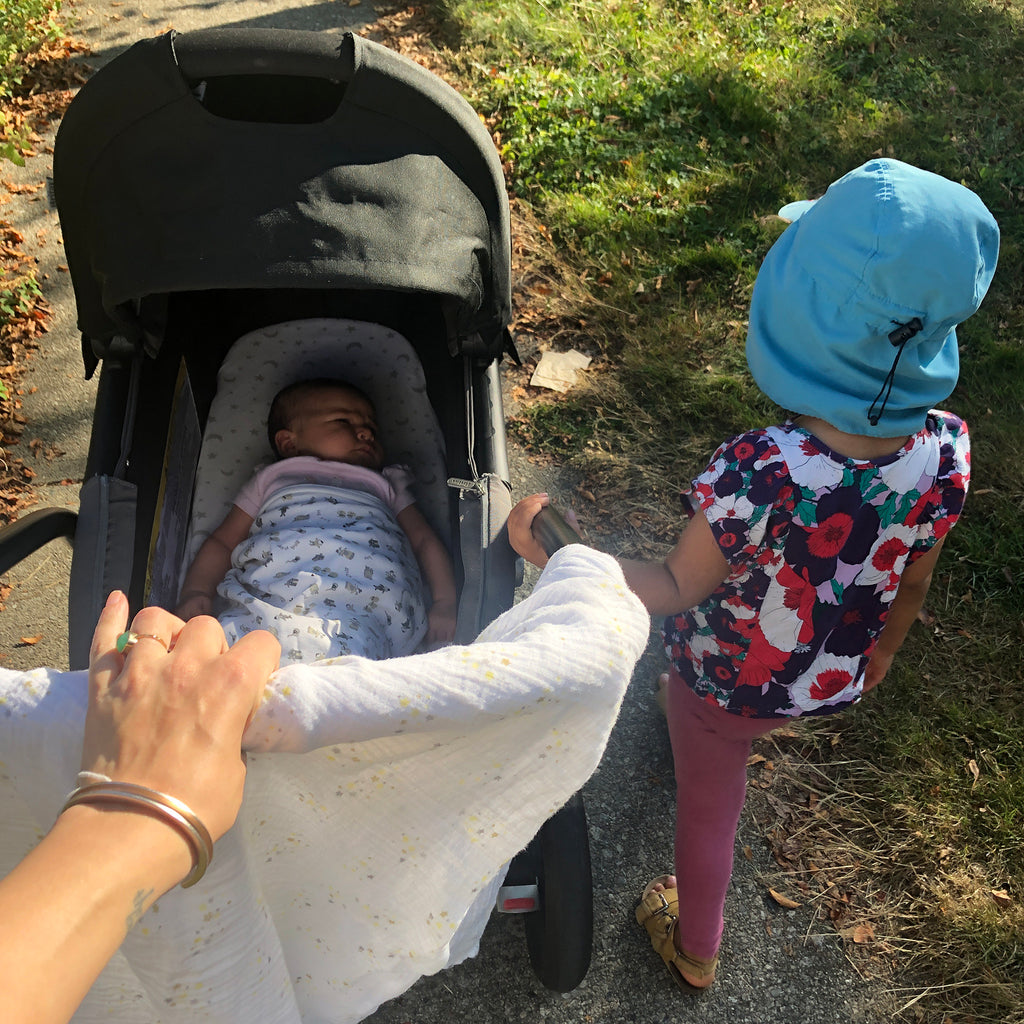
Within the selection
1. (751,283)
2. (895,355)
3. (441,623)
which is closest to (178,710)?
(895,355)

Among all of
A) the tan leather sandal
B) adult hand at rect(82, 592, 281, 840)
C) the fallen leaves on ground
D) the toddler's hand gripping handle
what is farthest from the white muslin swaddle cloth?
the fallen leaves on ground

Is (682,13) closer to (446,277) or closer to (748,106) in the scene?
(748,106)

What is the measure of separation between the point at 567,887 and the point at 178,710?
1.09m

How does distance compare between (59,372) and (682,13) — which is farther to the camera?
(682,13)

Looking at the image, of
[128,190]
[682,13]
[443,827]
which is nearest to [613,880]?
[443,827]

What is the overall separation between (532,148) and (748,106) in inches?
45.9

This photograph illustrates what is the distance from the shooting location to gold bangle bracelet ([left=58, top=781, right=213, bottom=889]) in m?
0.79

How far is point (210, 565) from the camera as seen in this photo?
2498mm

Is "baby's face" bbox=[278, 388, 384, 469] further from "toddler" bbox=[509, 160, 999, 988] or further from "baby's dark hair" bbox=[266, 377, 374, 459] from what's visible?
"toddler" bbox=[509, 160, 999, 988]

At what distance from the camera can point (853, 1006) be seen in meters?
2.23

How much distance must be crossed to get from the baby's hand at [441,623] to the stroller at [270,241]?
0.38ft

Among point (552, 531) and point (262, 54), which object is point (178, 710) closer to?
point (552, 531)

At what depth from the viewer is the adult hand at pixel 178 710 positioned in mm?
826

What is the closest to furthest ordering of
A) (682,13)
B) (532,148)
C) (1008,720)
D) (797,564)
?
(797,564) → (1008,720) → (532,148) → (682,13)
